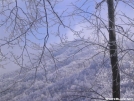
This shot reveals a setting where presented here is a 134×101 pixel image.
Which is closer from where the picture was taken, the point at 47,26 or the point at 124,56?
the point at 47,26

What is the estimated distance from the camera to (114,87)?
7133mm

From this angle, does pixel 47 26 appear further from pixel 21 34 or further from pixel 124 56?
pixel 124 56

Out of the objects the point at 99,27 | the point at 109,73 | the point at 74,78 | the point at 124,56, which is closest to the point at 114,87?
the point at 109,73

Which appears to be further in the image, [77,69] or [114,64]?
[77,69]

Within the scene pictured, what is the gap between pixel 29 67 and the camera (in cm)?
545

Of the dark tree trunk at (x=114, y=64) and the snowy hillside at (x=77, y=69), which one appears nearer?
the snowy hillside at (x=77, y=69)

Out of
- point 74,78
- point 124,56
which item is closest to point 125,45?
point 124,56

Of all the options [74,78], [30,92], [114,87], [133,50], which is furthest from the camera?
[30,92]

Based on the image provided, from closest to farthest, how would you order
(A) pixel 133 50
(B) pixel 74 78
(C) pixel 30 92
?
(A) pixel 133 50
(B) pixel 74 78
(C) pixel 30 92

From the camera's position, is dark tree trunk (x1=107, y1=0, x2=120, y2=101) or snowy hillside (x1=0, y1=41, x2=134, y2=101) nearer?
snowy hillside (x1=0, y1=41, x2=134, y2=101)

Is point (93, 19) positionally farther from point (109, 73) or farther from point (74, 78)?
point (74, 78)

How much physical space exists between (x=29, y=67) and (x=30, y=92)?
141m

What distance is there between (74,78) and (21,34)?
4998 inches

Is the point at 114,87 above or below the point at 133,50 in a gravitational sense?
below
